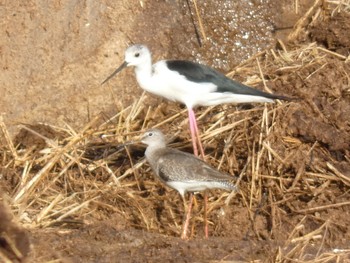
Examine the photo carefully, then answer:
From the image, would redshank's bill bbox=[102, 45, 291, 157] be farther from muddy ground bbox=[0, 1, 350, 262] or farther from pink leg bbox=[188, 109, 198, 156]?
muddy ground bbox=[0, 1, 350, 262]

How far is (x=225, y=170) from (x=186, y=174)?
2.86 feet

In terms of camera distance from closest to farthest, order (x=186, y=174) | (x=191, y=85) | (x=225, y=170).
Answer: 1. (x=186, y=174)
2. (x=191, y=85)
3. (x=225, y=170)

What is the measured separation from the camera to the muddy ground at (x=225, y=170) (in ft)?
23.6

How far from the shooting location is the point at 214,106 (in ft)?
31.5

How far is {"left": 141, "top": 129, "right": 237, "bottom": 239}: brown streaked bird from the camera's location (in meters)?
8.04

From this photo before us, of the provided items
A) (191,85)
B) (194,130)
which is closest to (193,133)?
(194,130)

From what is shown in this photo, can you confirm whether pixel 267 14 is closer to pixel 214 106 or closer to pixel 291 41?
pixel 291 41

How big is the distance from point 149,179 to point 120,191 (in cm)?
42

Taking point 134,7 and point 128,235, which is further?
point 134,7

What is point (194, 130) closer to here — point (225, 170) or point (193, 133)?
point (193, 133)

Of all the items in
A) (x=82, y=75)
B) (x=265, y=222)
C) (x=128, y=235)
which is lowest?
(x=265, y=222)

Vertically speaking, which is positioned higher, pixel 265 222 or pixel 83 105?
pixel 83 105

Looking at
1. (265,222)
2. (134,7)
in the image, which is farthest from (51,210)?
(134,7)

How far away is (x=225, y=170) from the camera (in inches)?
350
